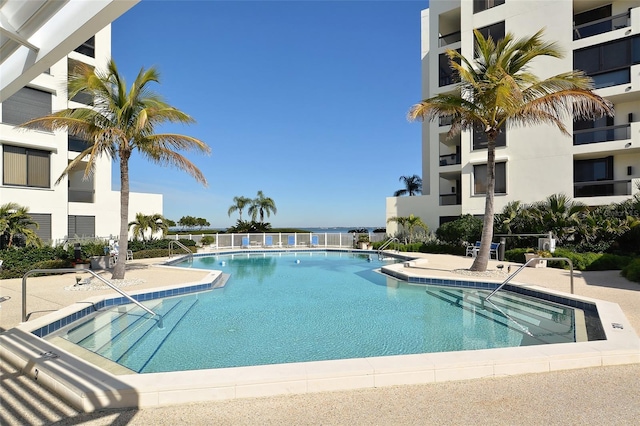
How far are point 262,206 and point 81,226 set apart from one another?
16300 mm

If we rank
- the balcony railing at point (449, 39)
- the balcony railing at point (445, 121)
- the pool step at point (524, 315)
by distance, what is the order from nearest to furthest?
the pool step at point (524, 315)
the balcony railing at point (445, 121)
the balcony railing at point (449, 39)

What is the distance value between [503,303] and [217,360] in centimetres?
685

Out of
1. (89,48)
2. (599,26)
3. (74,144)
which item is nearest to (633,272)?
(599,26)

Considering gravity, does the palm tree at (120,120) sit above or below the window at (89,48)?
below

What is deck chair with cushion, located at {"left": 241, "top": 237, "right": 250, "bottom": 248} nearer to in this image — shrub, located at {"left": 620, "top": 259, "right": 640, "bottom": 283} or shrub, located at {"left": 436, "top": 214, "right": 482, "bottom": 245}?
shrub, located at {"left": 436, "top": 214, "right": 482, "bottom": 245}

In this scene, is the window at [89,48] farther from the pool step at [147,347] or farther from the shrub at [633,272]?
the shrub at [633,272]

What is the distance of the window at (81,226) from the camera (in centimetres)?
1906

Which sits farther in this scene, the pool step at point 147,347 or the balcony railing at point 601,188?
the balcony railing at point 601,188

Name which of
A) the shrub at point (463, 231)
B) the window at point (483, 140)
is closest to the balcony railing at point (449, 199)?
the shrub at point (463, 231)

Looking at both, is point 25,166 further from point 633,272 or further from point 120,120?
point 633,272

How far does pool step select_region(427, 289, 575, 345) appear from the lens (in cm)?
593

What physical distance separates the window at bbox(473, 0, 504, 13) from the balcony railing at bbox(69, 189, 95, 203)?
993 inches

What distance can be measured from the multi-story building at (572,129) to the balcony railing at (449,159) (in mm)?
933

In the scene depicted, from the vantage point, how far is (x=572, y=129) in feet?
58.1
